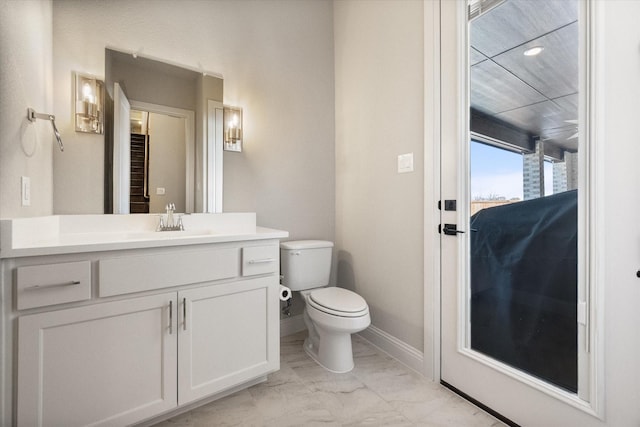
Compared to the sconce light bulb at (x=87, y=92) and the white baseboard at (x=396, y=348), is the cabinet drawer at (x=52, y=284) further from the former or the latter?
the white baseboard at (x=396, y=348)

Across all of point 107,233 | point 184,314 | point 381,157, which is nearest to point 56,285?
point 184,314

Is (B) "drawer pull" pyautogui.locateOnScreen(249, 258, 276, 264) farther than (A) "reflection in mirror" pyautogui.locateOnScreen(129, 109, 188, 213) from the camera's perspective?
No

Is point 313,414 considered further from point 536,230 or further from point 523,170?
point 523,170

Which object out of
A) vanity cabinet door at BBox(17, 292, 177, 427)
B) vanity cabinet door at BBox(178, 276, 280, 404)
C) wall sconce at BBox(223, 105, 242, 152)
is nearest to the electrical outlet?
vanity cabinet door at BBox(17, 292, 177, 427)

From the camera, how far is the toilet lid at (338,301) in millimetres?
1770

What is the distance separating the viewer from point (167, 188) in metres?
1.88

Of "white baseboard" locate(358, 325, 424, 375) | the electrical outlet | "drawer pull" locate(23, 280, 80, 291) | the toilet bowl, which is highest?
the electrical outlet

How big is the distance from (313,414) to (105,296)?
1091 mm

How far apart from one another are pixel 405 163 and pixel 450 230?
545mm

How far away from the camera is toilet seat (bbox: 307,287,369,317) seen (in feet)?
5.76

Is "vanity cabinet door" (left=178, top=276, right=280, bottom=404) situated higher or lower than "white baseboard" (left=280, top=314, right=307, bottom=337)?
higher

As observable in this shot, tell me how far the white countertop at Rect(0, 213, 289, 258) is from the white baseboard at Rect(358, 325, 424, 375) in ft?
3.54

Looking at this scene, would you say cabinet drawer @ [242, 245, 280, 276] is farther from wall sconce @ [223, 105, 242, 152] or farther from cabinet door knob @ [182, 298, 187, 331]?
wall sconce @ [223, 105, 242, 152]

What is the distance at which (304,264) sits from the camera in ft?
7.08
